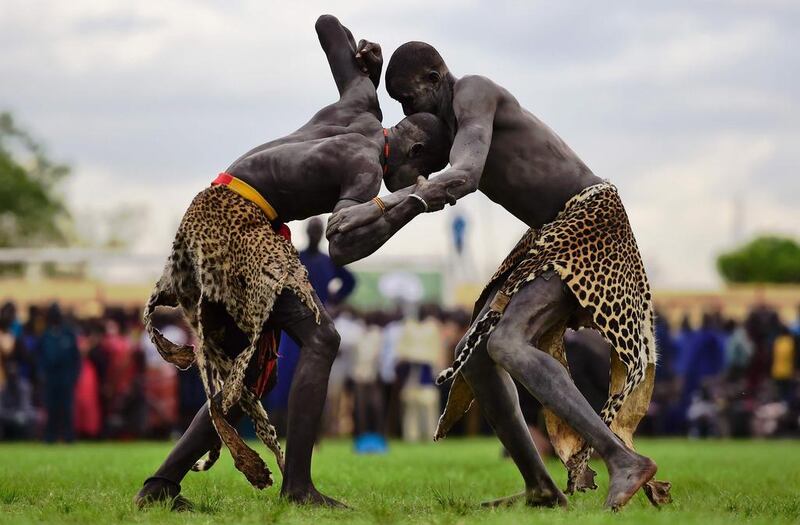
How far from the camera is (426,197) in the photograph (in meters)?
6.28

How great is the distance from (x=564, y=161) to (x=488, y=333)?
1.03m

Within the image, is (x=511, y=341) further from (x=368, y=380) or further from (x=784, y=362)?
(x=784, y=362)

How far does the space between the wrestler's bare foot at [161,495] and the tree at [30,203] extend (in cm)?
5621

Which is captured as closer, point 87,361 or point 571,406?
point 571,406

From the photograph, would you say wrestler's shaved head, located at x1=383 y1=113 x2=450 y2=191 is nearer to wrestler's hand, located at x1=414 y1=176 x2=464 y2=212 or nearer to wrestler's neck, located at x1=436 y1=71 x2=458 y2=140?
wrestler's neck, located at x1=436 y1=71 x2=458 y2=140

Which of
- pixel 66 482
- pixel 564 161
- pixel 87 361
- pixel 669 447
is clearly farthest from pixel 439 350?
pixel 564 161

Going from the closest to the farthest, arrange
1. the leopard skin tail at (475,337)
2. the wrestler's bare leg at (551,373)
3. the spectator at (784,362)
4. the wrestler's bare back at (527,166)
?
the wrestler's bare leg at (551,373) < the leopard skin tail at (475,337) < the wrestler's bare back at (527,166) < the spectator at (784,362)

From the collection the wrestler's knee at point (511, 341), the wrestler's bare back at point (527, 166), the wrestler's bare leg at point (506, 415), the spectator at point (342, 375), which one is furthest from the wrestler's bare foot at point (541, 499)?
the spectator at point (342, 375)

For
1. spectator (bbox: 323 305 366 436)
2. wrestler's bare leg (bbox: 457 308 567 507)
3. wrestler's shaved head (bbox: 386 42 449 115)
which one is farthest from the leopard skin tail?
spectator (bbox: 323 305 366 436)

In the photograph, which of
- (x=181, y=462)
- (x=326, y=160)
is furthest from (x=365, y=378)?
(x=326, y=160)

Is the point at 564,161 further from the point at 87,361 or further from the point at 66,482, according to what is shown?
the point at 87,361

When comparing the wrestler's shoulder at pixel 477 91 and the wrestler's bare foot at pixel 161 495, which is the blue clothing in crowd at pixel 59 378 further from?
the wrestler's shoulder at pixel 477 91

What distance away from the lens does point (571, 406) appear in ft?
21.0

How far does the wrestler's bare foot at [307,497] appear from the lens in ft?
21.3
